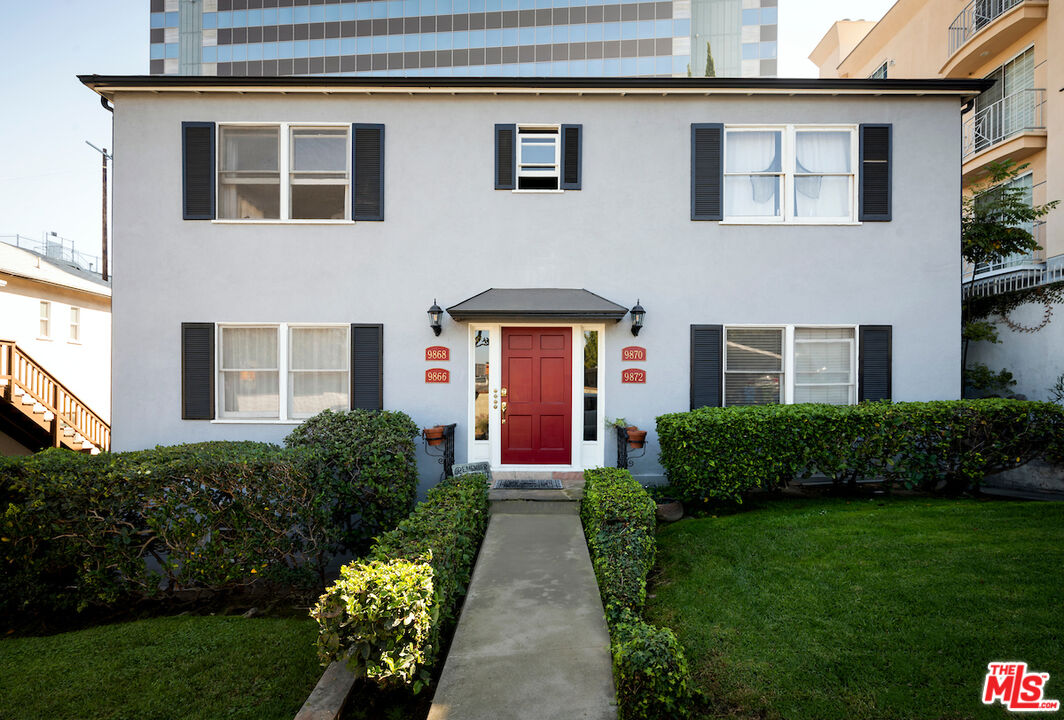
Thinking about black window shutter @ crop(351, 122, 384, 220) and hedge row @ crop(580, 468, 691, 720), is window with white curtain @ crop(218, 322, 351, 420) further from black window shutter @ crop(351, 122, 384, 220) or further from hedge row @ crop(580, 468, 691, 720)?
hedge row @ crop(580, 468, 691, 720)

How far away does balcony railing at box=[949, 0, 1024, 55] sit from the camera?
1472 cm

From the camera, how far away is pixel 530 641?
13.3 ft

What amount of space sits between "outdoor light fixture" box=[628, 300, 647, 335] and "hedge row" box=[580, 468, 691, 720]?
2.25 m

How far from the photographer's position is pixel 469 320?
26.6 ft

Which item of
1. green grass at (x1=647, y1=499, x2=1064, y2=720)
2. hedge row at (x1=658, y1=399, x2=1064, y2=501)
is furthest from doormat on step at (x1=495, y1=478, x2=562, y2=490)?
green grass at (x1=647, y1=499, x2=1064, y2=720)

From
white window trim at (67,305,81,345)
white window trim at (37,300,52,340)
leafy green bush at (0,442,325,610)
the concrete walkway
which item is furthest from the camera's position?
white window trim at (67,305,81,345)

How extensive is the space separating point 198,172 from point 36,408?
29.0ft

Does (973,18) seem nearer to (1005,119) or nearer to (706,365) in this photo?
(1005,119)

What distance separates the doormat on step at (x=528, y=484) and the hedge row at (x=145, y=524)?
8.73 ft

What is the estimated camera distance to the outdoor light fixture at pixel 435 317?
8.19 m

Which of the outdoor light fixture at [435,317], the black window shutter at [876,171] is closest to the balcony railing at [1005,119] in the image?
the black window shutter at [876,171]

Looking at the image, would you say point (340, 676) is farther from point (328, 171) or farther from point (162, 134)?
point (162, 134)

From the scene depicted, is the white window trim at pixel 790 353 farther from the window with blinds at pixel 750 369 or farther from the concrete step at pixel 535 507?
the concrete step at pixel 535 507

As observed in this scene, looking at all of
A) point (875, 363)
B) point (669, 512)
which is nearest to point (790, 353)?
point (875, 363)
